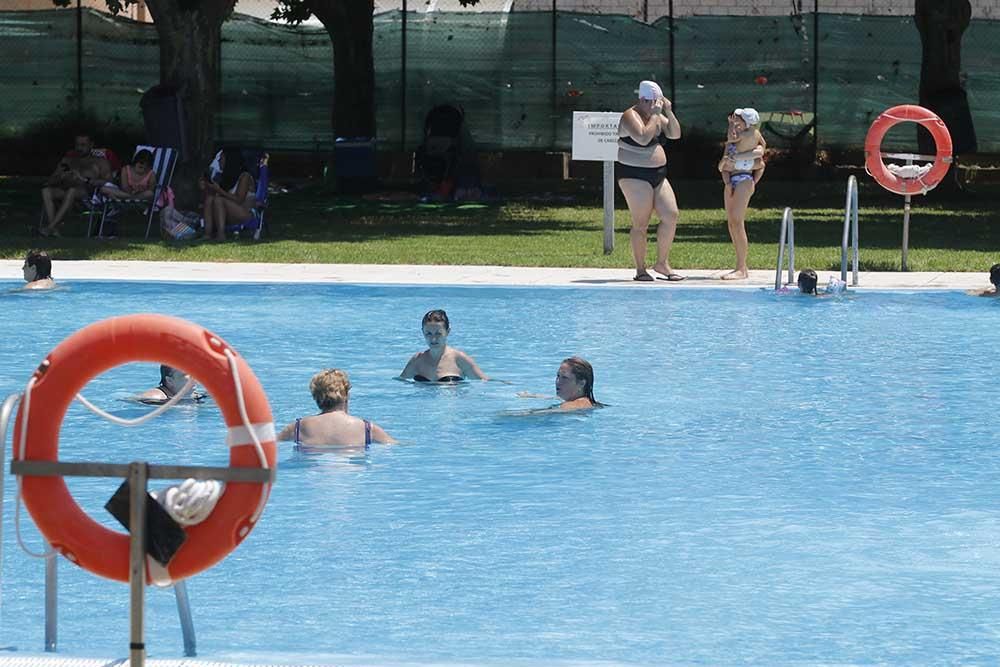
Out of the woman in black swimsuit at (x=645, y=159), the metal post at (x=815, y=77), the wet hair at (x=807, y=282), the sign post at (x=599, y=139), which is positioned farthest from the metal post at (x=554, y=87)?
the wet hair at (x=807, y=282)

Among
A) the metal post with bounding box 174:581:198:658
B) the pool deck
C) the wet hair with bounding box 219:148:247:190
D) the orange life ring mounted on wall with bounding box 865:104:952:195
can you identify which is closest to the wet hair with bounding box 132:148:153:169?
the wet hair with bounding box 219:148:247:190

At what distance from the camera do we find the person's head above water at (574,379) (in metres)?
10.3

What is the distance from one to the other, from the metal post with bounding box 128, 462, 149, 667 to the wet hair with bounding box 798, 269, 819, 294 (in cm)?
1081

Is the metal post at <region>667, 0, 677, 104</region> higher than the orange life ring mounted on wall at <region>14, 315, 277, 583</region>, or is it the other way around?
the metal post at <region>667, 0, 677, 104</region>

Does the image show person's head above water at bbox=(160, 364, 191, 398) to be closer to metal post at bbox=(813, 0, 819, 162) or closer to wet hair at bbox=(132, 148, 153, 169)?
wet hair at bbox=(132, 148, 153, 169)

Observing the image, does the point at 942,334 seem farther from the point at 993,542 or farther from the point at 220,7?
the point at 220,7

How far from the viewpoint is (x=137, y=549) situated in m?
4.80

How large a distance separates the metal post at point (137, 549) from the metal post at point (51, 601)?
64cm

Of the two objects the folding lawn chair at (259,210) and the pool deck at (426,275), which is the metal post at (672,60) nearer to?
the folding lawn chair at (259,210)

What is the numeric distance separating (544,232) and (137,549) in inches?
653

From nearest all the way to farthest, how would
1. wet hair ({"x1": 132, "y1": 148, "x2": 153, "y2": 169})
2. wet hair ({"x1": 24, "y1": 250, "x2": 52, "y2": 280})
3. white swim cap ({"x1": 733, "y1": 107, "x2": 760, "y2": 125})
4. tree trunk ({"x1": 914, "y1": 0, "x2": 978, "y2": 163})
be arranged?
1. wet hair ({"x1": 24, "y1": 250, "x2": 52, "y2": 280})
2. white swim cap ({"x1": 733, "y1": 107, "x2": 760, "y2": 125})
3. wet hair ({"x1": 132, "y1": 148, "x2": 153, "y2": 169})
4. tree trunk ({"x1": 914, "y1": 0, "x2": 978, "y2": 163})

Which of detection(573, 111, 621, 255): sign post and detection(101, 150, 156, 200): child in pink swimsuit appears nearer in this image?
detection(573, 111, 621, 255): sign post

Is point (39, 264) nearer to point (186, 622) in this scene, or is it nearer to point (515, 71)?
point (186, 622)

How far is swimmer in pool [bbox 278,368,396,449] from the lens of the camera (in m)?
9.30
